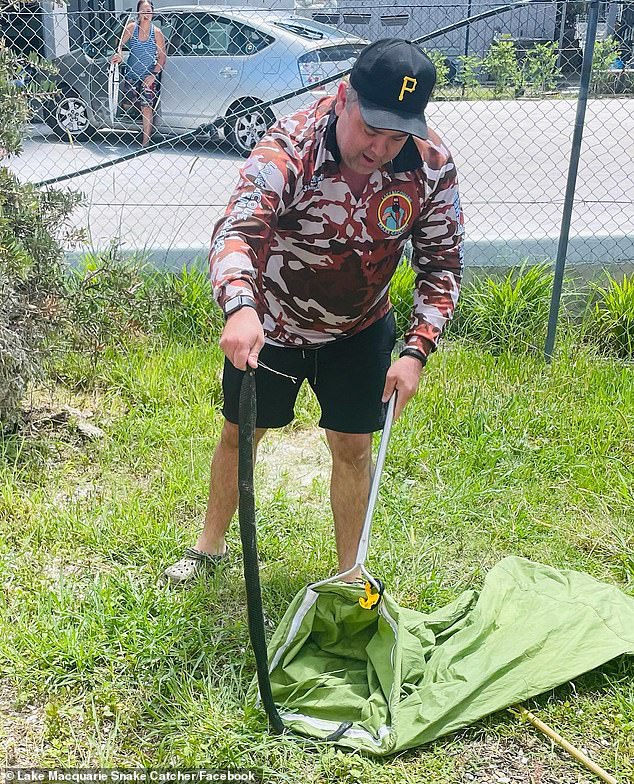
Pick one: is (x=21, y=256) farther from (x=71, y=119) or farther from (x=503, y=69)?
(x=503, y=69)

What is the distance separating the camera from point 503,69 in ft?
18.7

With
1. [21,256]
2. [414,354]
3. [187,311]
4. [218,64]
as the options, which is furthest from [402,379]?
[218,64]

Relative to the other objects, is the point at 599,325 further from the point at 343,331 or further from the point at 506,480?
the point at 343,331

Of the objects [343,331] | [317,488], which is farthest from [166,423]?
[343,331]

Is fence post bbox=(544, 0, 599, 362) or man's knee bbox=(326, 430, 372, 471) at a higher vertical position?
fence post bbox=(544, 0, 599, 362)

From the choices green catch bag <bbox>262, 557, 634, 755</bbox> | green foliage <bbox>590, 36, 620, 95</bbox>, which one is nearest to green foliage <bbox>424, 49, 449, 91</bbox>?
green foliage <bbox>590, 36, 620, 95</bbox>

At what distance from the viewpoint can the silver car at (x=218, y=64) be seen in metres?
6.09

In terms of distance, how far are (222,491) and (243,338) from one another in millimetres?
1067

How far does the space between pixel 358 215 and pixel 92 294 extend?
2327 mm

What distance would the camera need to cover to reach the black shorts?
8.87 ft

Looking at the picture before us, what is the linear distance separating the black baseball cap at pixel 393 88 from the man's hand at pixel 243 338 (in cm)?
62

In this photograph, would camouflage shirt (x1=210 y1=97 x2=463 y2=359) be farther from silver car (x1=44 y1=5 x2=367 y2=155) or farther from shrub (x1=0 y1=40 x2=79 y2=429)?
silver car (x1=44 y1=5 x2=367 y2=155)

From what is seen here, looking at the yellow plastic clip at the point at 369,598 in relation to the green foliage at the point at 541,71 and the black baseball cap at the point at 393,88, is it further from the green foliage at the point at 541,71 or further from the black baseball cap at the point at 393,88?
the green foliage at the point at 541,71

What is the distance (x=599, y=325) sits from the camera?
4.81 metres
